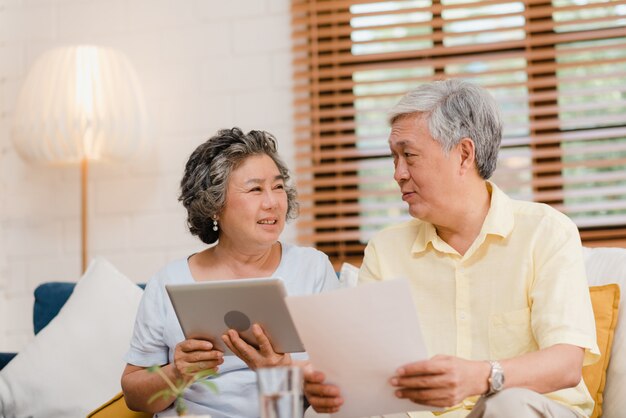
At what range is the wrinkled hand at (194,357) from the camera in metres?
1.90

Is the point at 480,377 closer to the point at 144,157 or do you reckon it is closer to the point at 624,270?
the point at 624,270

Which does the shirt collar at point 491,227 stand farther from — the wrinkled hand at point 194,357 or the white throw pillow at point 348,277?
the wrinkled hand at point 194,357

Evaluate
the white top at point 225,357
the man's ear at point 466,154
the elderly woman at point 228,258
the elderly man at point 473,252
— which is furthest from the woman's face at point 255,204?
the man's ear at point 466,154

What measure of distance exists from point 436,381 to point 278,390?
1.27 ft

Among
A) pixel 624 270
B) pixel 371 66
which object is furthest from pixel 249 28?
pixel 624 270

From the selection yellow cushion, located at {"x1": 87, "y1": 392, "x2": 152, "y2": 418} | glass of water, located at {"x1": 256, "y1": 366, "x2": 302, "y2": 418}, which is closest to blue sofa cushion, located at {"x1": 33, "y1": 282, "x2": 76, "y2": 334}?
yellow cushion, located at {"x1": 87, "y1": 392, "x2": 152, "y2": 418}

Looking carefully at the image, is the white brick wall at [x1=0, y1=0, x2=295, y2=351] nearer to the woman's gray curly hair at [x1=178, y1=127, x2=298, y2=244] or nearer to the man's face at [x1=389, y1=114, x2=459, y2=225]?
the woman's gray curly hair at [x1=178, y1=127, x2=298, y2=244]

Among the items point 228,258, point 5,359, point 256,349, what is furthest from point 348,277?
point 5,359

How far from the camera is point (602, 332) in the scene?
6.98 ft

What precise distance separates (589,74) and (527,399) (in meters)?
1.82

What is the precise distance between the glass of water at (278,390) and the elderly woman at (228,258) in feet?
2.71

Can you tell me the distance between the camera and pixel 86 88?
3.16 meters

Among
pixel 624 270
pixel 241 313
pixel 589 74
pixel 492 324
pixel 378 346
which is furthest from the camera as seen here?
pixel 589 74

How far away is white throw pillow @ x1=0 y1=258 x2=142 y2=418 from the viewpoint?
2.56m
